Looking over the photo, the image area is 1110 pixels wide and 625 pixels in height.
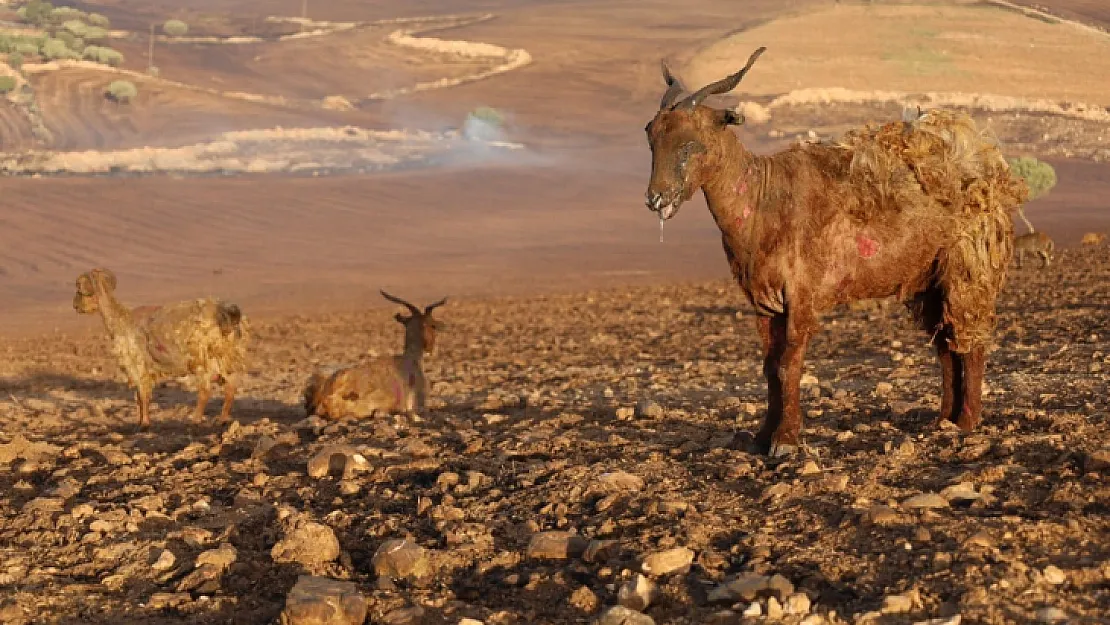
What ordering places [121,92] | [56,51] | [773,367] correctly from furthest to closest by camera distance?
1. [56,51]
2. [121,92]
3. [773,367]

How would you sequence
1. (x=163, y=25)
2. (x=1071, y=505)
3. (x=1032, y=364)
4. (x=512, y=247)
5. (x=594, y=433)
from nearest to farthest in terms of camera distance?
(x=1071, y=505)
(x=594, y=433)
(x=1032, y=364)
(x=512, y=247)
(x=163, y=25)

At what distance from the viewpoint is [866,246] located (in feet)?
23.4

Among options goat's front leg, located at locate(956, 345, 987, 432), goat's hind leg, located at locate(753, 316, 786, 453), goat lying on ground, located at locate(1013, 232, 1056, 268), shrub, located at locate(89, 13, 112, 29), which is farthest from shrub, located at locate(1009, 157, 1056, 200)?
shrub, located at locate(89, 13, 112, 29)

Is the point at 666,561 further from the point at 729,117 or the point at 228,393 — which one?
the point at 228,393

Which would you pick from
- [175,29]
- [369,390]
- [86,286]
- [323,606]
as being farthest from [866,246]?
[175,29]

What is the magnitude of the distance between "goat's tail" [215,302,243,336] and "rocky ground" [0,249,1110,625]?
106cm

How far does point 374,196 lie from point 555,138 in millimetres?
21780

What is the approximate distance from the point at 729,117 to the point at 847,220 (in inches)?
39.2

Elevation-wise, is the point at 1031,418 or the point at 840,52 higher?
the point at 840,52

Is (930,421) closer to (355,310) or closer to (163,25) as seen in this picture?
(355,310)

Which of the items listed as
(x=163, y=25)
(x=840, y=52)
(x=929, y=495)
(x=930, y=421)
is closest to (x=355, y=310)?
(x=930, y=421)

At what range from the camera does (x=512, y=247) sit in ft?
119

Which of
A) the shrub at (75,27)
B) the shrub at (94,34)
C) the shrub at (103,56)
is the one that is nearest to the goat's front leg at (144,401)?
the shrub at (103,56)

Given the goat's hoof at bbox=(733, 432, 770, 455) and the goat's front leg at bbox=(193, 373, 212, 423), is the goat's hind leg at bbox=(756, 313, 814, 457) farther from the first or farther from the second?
the goat's front leg at bbox=(193, 373, 212, 423)
